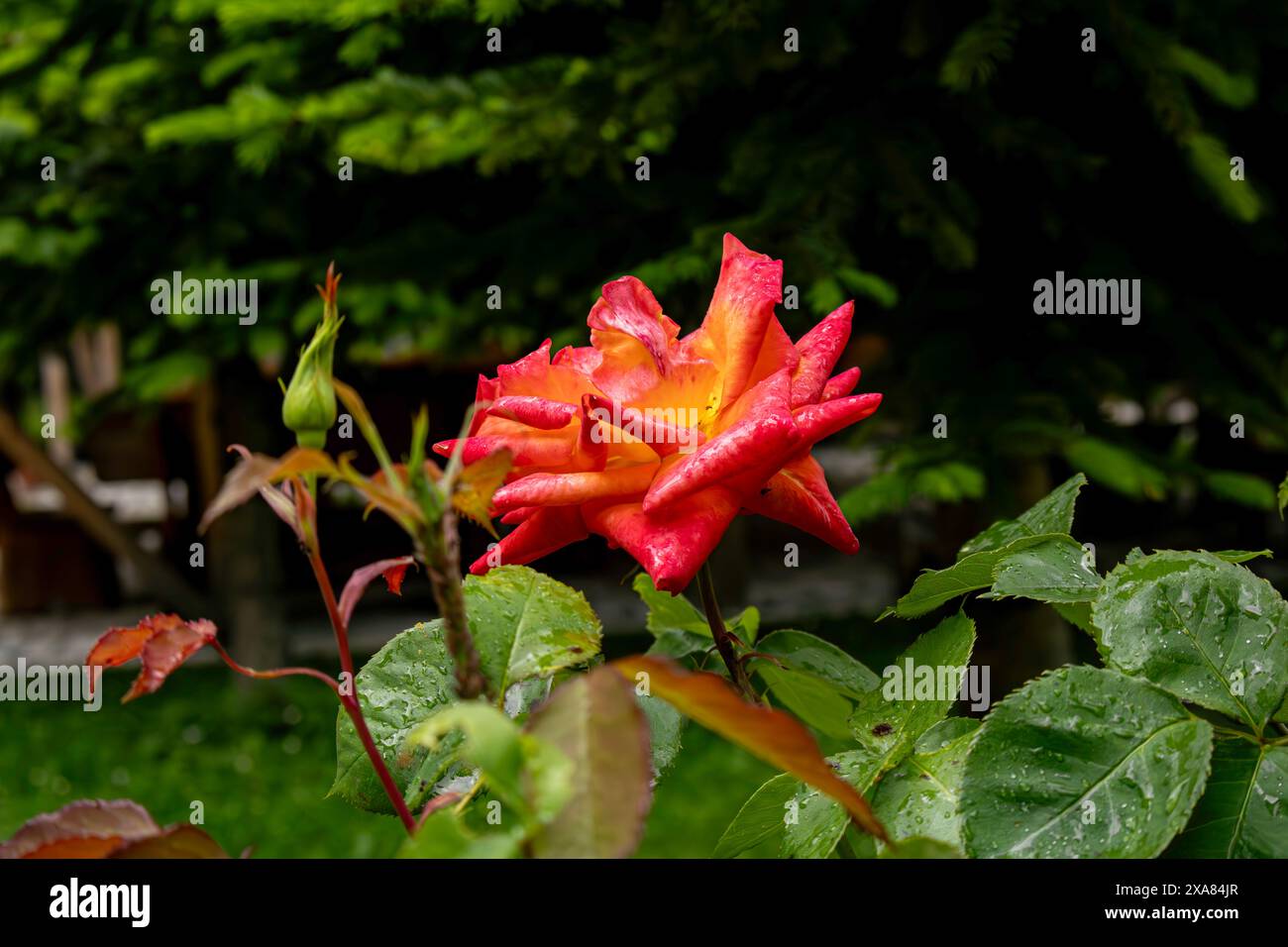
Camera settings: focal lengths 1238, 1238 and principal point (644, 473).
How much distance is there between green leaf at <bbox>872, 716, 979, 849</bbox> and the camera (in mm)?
507

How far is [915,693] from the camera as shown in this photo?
0.57 meters

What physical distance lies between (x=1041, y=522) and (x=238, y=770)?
5.19 m

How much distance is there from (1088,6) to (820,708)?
2.27m

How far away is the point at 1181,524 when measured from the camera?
9641mm

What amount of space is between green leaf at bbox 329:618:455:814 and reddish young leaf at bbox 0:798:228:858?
0.10 m

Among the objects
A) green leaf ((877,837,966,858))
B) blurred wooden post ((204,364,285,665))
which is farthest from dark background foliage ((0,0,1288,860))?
green leaf ((877,837,966,858))

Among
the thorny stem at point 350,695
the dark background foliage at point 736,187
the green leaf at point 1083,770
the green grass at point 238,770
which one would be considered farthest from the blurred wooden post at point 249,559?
the green leaf at point 1083,770

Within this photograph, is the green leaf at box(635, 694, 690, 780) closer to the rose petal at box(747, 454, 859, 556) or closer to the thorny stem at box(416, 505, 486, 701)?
the rose petal at box(747, 454, 859, 556)

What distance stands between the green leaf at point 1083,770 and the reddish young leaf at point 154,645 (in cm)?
31

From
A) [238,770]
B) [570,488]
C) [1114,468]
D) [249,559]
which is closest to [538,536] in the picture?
[570,488]

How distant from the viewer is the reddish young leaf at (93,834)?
47cm

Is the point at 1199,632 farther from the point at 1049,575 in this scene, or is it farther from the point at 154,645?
the point at 154,645
